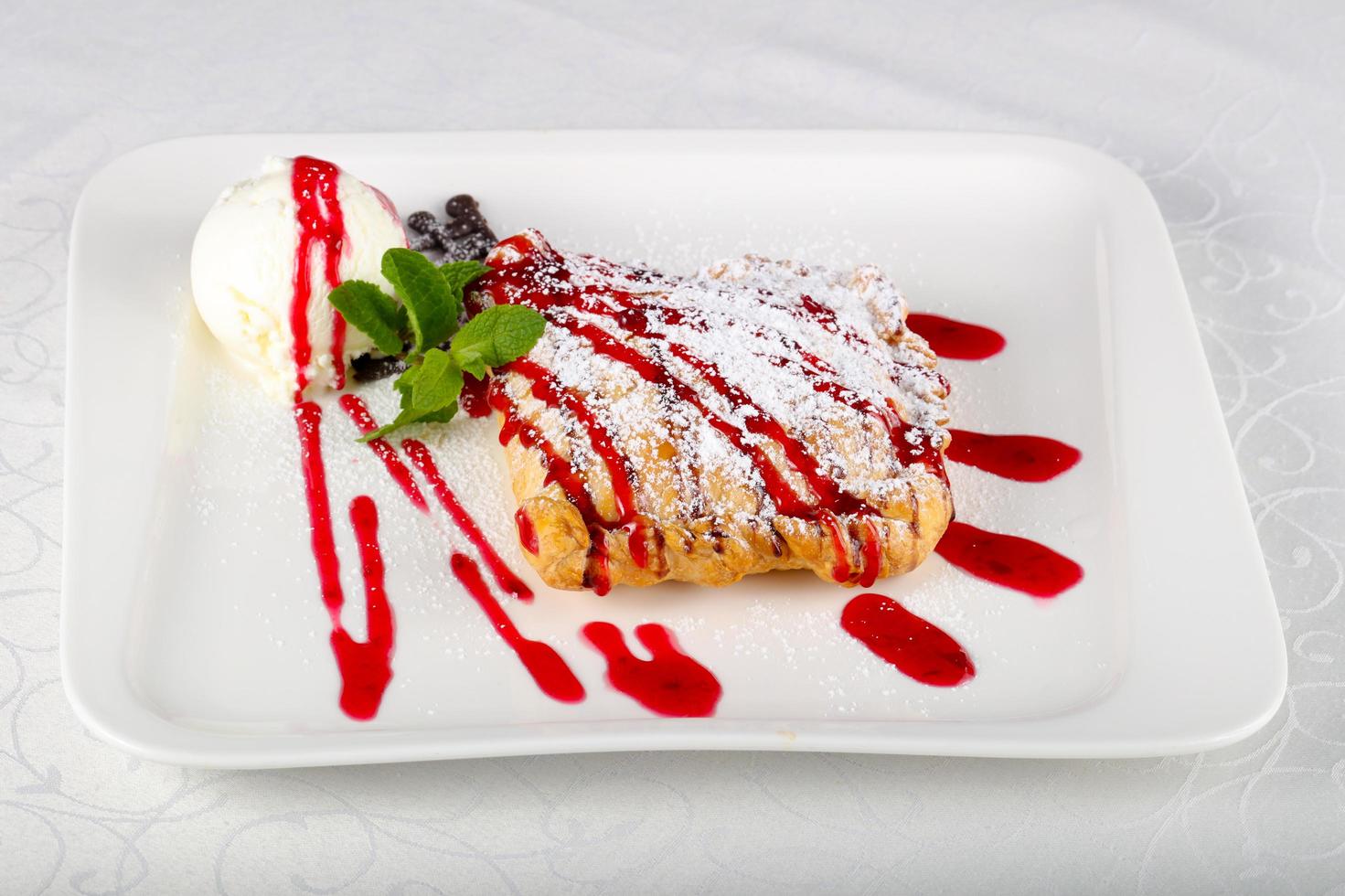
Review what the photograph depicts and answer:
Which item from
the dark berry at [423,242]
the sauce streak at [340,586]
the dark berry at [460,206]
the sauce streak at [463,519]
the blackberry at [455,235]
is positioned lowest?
the sauce streak at [340,586]

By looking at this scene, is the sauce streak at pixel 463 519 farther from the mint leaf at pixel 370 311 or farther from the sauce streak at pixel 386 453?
the mint leaf at pixel 370 311

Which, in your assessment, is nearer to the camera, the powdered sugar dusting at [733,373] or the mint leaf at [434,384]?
the powdered sugar dusting at [733,373]

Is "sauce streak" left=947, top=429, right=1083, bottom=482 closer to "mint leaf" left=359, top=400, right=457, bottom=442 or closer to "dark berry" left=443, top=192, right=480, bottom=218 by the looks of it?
"mint leaf" left=359, top=400, right=457, bottom=442

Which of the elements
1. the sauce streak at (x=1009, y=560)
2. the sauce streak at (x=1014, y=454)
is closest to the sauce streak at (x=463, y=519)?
the sauce streak at (x=1009, y=560)

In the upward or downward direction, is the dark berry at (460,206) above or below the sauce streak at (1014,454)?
above

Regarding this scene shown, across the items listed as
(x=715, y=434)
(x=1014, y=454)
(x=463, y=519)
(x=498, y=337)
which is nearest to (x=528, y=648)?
(x=463, y=519)

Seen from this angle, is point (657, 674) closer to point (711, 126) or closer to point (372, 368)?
point (372, 368)
